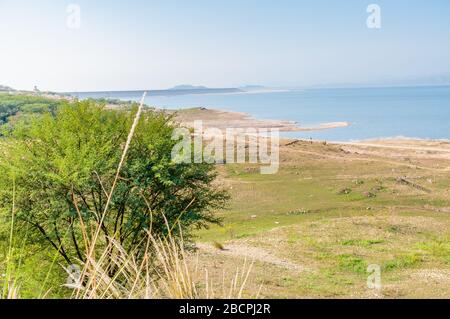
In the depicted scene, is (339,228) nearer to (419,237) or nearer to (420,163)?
(419,237)

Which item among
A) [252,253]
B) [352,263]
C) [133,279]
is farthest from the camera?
[252,253]

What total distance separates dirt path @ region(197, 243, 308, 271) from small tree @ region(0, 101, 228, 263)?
5.82 metres

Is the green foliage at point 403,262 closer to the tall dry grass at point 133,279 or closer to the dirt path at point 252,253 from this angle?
the dirt path at point 252,253

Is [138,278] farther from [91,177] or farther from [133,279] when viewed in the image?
[91,177]

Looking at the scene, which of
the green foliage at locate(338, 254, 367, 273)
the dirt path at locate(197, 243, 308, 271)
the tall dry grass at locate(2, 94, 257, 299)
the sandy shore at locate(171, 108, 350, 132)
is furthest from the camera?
the sandy shore at locate(171, 108, 350, 132)

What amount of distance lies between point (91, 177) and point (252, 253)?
1132cm

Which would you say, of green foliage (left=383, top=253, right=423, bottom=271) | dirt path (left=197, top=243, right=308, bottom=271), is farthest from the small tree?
green foliage (left=383, top=253, right=423, bottom=271)

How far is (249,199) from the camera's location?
41938 mm

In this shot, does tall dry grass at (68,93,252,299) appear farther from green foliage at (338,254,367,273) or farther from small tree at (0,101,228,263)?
green foliage at (338,254,367,273)

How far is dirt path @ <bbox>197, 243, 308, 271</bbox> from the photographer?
2367cm

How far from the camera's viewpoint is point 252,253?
25.5 metres

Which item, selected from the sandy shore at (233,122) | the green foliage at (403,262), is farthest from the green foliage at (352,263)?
the sandy shore at (233,122)

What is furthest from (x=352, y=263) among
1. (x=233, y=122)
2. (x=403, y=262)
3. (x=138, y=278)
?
(x=233, y=122)

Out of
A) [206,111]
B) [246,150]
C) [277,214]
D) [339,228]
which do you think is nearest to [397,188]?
[277,214]
